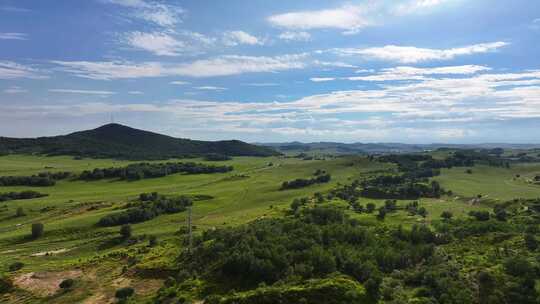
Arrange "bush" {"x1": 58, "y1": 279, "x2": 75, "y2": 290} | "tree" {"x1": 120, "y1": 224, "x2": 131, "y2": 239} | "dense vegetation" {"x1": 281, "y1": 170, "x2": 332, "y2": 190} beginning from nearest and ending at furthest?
"bush" {"x1": 58, "y1": 279, "x2": 75, "y2": 290} < "tree" {"x1": 120, "y1": 224, "x2": 131, "y2": 239} < "dense vegetation" {"x1": 281, "y1": 170, "x2": 332, "y2": 190}

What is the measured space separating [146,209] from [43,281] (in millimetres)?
57136

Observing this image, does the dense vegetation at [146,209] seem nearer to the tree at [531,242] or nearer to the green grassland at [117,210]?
the green grassland at [117,210]

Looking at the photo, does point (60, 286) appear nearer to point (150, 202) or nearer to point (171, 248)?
point (171, 248)

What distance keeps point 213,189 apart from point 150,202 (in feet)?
144

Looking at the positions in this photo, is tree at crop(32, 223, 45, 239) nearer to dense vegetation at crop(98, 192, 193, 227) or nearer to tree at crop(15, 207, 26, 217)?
dense vegetation at crop(98, 192, 193, 227)

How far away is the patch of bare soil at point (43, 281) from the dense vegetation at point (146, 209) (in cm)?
4116

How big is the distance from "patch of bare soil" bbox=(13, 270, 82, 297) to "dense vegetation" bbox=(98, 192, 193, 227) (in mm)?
41163

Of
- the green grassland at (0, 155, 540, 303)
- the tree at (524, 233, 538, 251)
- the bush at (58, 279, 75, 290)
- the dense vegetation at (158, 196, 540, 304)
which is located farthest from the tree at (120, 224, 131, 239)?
the tree at (524, 233, 538, 251)

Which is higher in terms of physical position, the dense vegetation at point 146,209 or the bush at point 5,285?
the dense vegetation at point 146,209

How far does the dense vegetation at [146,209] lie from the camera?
115m

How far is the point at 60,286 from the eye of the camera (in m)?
65.8

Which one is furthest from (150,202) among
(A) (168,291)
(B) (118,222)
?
(A) (168,291)

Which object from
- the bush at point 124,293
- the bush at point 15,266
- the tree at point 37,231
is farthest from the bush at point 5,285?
the tree at point 37,231

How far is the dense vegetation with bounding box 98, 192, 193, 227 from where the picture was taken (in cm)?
11517
